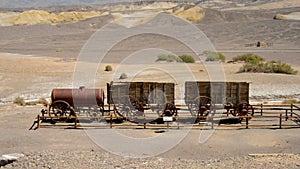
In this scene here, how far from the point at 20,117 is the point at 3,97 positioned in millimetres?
9067

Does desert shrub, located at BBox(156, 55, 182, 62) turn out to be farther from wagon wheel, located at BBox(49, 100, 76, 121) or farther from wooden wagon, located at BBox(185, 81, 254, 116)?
wagon wheel, located at BBox(49, 100, 76, 121)

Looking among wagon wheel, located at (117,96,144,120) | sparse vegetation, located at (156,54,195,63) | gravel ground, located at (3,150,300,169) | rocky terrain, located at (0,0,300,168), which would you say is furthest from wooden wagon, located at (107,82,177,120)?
sparse vegetation, located at (156,54,195,63)

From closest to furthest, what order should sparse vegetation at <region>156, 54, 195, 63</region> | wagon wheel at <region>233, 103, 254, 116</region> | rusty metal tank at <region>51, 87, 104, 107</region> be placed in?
rusty metal tank at <region>51, 87, 104, 107</region> < wagon wheel at <region>233, 103, 254, 116</region> < sparse vegetation at <region>156, 54, 195, 63</region>

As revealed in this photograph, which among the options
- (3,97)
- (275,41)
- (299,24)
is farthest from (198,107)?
(299,24)

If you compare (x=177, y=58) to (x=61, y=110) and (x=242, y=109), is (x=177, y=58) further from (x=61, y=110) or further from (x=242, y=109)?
(x=61, y=110)

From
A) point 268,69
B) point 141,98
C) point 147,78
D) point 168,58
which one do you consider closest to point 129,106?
point 141,98

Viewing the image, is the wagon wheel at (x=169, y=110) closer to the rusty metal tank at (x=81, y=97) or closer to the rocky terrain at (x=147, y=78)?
the rocky terrain at (x=147, y=78)

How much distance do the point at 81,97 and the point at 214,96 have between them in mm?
5024

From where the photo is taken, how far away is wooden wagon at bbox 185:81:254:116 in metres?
18.1

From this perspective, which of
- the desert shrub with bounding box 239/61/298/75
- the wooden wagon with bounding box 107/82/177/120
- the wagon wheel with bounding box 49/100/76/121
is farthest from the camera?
the desert shrub with bounding box 239/61/298/75

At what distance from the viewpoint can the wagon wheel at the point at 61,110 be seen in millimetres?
17875

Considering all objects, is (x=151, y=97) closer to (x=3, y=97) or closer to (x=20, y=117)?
(x=20, y=117)

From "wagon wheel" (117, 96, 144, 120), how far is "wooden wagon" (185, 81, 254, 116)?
6.04 ft

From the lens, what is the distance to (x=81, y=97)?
59.4ft
